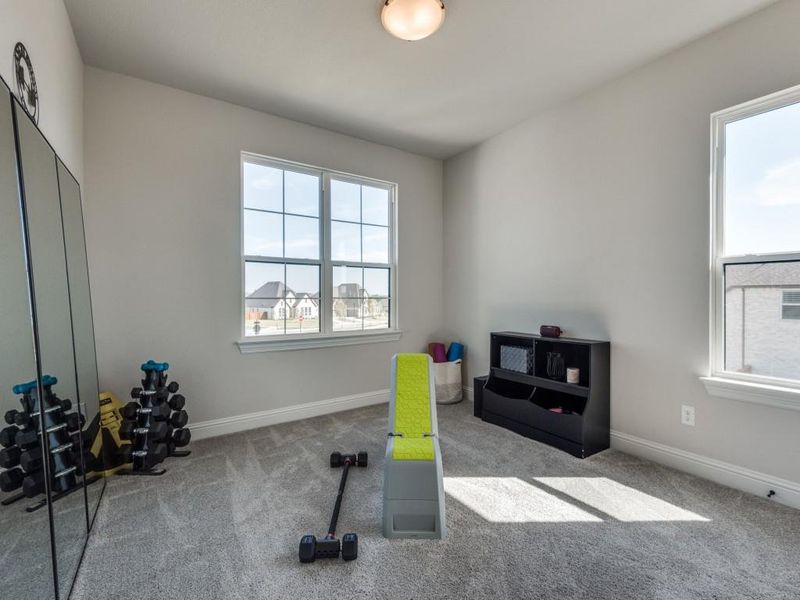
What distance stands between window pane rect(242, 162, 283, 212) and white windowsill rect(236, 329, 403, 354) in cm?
120

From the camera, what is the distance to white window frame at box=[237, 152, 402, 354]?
3230mm

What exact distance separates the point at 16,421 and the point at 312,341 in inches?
95.3

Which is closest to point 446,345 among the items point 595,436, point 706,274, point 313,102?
point 595,436

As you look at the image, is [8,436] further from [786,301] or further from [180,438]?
[786,301]

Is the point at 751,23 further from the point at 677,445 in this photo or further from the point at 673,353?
the point at 677,445

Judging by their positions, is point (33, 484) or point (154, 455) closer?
point (33, 484)

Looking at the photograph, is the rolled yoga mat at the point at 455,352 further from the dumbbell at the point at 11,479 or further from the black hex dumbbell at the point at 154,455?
the dumbbell at the point at 11,479

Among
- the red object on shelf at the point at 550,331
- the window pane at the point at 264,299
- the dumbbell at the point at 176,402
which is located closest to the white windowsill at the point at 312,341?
the window pane at the point at 264,299

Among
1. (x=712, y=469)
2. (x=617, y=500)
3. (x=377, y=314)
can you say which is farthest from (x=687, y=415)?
(x=377, y=314)

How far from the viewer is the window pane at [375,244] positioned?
3955 millimetres

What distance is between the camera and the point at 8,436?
1132 mm

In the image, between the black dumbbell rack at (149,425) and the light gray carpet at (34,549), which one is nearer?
the light gray carpet at (34,549)

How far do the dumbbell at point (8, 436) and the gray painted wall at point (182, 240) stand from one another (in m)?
1.79

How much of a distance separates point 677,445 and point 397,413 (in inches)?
77.6
